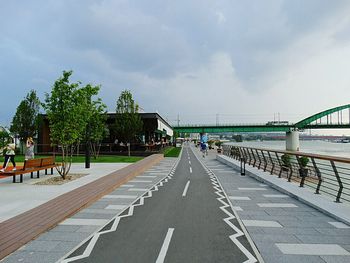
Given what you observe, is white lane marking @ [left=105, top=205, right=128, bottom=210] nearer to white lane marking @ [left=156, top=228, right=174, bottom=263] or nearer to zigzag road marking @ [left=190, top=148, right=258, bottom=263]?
white lane marking @ [left=156, top=228, right=174, bottom=263]

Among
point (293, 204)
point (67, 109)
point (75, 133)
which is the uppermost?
point (67, 109)

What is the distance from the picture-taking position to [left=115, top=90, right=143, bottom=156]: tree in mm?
28781

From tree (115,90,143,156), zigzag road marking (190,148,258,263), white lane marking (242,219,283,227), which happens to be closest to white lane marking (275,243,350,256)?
zigzag road marking (190,148,258,263)

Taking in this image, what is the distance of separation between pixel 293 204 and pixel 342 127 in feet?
287

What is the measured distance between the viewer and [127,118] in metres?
28.9

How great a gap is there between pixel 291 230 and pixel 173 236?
9.11 ft

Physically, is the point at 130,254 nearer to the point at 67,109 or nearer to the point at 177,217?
the point at 177,217

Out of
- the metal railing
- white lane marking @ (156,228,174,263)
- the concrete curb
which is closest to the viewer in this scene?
white lane marking @ (156,228,174,263)

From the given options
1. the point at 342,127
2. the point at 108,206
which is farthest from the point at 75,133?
the point at 342,127

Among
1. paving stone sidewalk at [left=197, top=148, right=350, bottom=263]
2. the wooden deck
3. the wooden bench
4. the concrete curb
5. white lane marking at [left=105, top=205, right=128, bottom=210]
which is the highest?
the wooden bench

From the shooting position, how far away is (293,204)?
8164 mm

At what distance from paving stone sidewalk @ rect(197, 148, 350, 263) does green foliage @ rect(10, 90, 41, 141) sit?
2967 centimetres

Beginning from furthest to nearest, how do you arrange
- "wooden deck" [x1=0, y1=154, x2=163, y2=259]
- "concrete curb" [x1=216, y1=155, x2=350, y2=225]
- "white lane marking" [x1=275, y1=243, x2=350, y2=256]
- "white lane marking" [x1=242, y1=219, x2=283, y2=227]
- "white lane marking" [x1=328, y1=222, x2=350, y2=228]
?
"concrete curb" [x1=216, y1=155, x2=350, y2=225], "white lane marking" [x1=242, y1=219, x2=283, y2=227], "white lane marking" [x1=328, y1=222, x2=350, y2=228], "wooden deck" [x1=0, y1=154, x2=163, y2=259], "white lane marking" [x1=275, y1=243, x2=350, y2=256]

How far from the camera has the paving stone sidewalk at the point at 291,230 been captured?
4.50m
